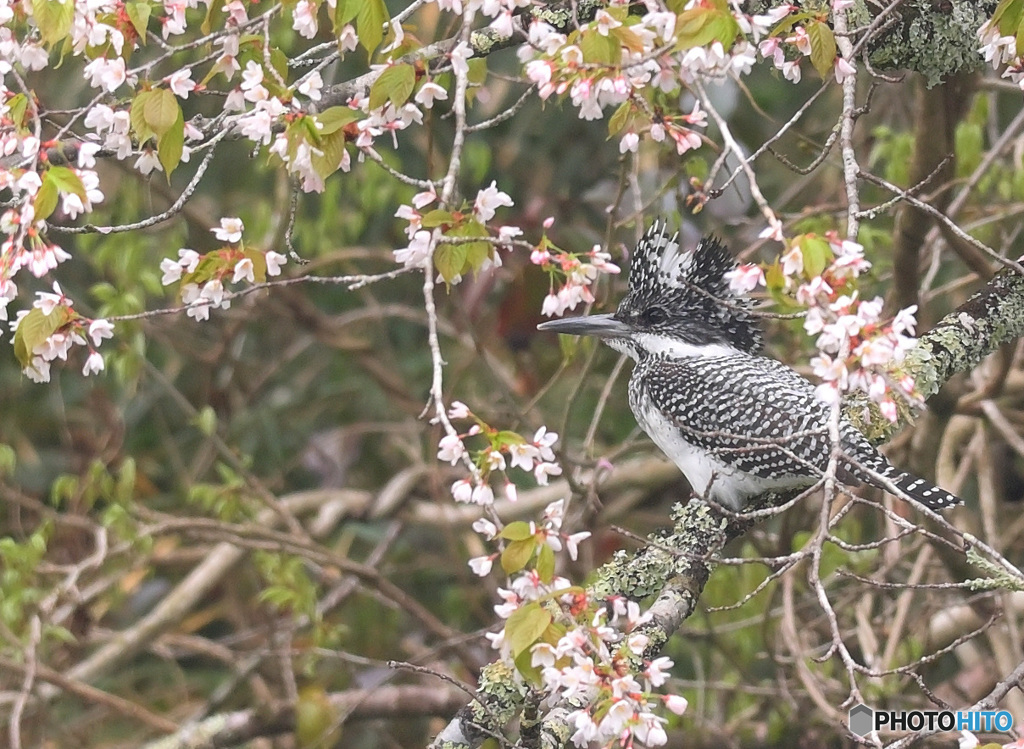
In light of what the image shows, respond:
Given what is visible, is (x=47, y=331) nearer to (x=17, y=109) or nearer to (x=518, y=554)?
(x=17, y=109)

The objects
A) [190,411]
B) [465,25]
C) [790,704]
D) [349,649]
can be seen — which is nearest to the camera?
[465,25]

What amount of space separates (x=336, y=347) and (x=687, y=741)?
1.62 m

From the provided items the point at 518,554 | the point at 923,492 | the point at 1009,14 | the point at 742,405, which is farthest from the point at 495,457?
the point at 742,405

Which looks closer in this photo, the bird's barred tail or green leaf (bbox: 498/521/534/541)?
green leaf (bbox: 498/521/534/541)

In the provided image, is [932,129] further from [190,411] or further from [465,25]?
[190,411]

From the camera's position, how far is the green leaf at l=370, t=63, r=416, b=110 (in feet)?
5.43

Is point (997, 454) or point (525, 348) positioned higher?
point (525, 348)

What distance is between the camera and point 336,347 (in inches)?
158

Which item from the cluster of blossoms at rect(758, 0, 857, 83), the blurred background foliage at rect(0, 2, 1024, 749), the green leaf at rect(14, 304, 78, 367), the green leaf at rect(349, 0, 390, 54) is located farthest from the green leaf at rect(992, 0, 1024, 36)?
the green leaf at rect(14, 304, 78, 367)

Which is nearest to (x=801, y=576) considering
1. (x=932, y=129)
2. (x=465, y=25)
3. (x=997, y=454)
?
(x=997, y=454)

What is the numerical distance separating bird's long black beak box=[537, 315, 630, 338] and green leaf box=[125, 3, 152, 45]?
1238mm

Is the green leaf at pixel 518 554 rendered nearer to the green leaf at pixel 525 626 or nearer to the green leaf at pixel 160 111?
the green leaf at pixel 525 626

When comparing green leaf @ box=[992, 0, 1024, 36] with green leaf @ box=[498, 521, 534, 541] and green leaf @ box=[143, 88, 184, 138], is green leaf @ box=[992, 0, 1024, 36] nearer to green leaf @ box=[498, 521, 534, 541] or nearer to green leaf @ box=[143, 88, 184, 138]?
green leaf @ box=[498, 521, 534, 541]

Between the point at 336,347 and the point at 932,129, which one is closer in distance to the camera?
the point at 932,129
